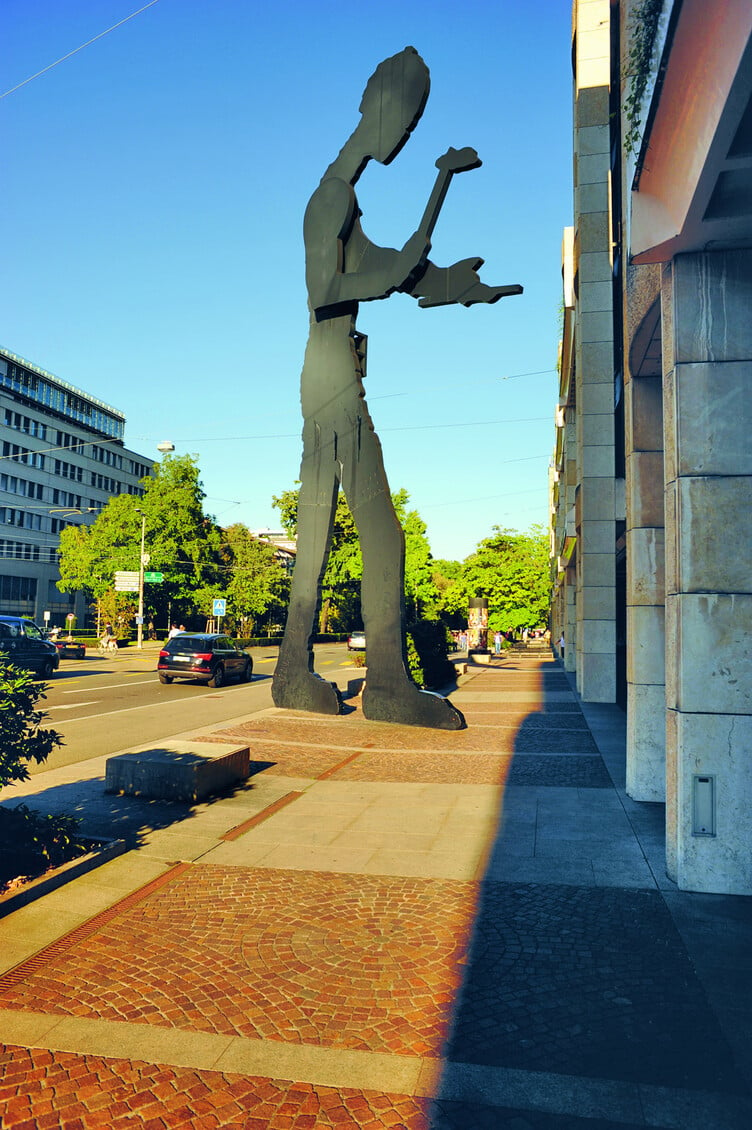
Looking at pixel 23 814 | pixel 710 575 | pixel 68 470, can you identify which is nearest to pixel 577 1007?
pixel 710 575

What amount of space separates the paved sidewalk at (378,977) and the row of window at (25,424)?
230ft

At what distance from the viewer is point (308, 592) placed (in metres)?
16.2

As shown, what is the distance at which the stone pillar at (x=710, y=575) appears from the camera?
19.3 feet

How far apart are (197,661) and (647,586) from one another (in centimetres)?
1902

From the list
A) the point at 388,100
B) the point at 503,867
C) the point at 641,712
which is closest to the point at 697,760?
the point at 503,867

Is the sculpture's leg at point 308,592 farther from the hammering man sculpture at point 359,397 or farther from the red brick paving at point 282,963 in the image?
the red brick paving at point 282,963

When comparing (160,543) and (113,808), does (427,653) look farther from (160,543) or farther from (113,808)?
(160,543)

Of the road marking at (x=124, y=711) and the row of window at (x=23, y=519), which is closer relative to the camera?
the road marking at (x=124, y=711)

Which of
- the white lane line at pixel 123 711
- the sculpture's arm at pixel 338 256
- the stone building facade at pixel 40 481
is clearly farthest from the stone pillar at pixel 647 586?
the stone building facade at pixel 40 481

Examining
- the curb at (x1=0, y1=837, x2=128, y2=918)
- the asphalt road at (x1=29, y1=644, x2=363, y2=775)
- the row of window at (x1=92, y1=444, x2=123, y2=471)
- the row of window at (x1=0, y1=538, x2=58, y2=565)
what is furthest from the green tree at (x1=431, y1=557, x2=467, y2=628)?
the row of window at (x1=92, y1=444, x2=123, y2=471)

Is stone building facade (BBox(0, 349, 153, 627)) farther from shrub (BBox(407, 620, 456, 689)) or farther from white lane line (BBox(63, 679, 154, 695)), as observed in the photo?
shrub (BBox(407, 620, 456, 689))

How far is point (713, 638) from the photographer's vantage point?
6.01 metres

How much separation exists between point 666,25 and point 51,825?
24.6 ft

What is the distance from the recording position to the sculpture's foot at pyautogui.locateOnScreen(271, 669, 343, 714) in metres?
16.5
